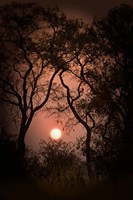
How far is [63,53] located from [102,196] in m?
11.0

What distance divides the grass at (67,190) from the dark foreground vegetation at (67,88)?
0.77 meters

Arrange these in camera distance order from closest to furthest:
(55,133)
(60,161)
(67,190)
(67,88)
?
(67,190) < (60,161) < (55,133) < (67,88)

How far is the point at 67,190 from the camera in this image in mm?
13898

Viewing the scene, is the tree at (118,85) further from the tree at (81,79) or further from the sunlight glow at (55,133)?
the sunlight glow at (55,133)

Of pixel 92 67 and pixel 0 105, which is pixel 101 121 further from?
pixel 0 105

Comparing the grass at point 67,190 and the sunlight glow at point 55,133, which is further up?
the sunlight glow at point 55,133

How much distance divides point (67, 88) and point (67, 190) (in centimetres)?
928

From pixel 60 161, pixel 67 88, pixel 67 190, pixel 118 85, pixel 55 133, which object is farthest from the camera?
pixel 67 88

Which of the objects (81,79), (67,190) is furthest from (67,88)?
(67,190)

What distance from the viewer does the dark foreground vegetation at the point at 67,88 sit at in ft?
50.6

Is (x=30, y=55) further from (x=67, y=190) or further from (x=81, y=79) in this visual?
(x=67, y=190)

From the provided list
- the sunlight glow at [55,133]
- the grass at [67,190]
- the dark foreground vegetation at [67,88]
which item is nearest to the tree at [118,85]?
the dark foreground vegetation at [67,88]

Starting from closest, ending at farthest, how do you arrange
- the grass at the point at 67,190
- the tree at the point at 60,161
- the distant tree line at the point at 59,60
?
the grass at the point at 67,190, the tree at the point at 60,161, the distant tree line at the point at 59,60

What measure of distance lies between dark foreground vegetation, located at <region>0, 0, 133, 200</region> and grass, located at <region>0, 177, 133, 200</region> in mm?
766
